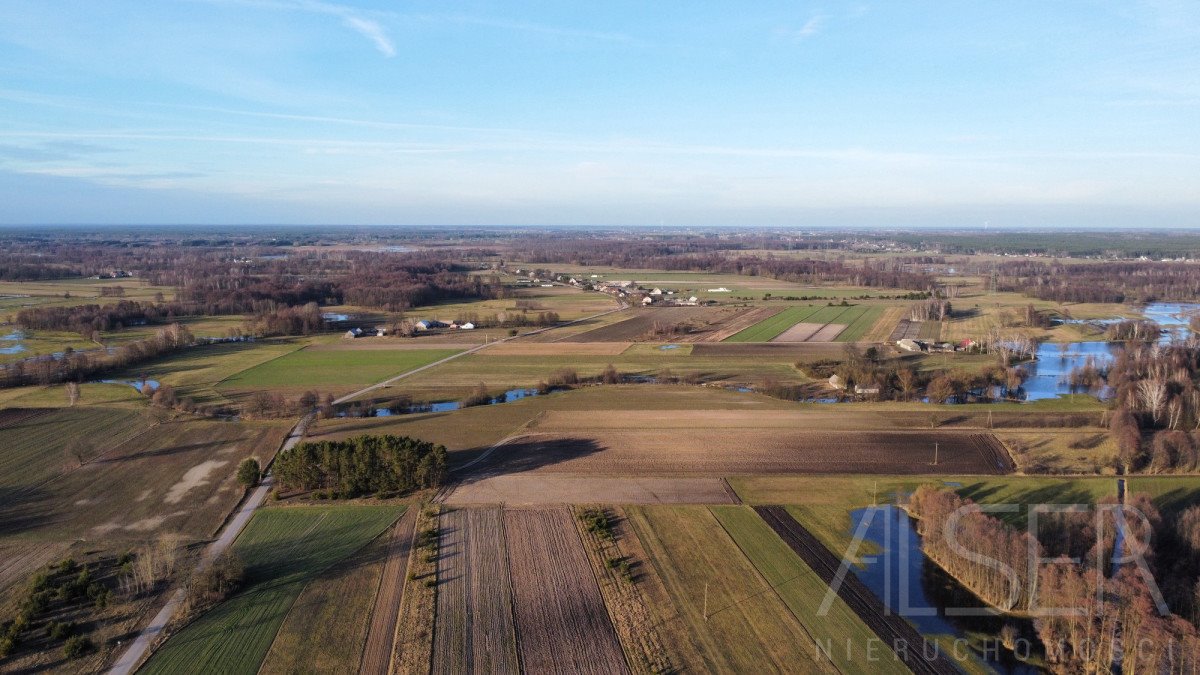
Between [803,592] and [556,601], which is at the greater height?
[803,592]

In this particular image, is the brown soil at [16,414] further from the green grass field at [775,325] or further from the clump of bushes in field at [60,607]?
the green grass field at [775,325]

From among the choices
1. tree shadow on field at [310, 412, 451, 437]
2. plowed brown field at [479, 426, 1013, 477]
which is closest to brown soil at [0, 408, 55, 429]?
tree shadow on field at [310, 412, 451, 437]

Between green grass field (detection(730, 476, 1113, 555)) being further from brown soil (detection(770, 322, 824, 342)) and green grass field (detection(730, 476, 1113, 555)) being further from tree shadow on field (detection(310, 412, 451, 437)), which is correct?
brown soil (detection(770, 322, 824, 342))

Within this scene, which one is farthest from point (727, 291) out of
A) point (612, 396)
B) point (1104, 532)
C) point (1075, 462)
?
point (1104, 532)

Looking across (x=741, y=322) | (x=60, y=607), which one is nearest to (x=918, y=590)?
(x=60, y=607)

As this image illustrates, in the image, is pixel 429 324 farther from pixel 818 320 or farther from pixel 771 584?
pixel 771 584

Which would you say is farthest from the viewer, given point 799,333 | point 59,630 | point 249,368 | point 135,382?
point 799,333
